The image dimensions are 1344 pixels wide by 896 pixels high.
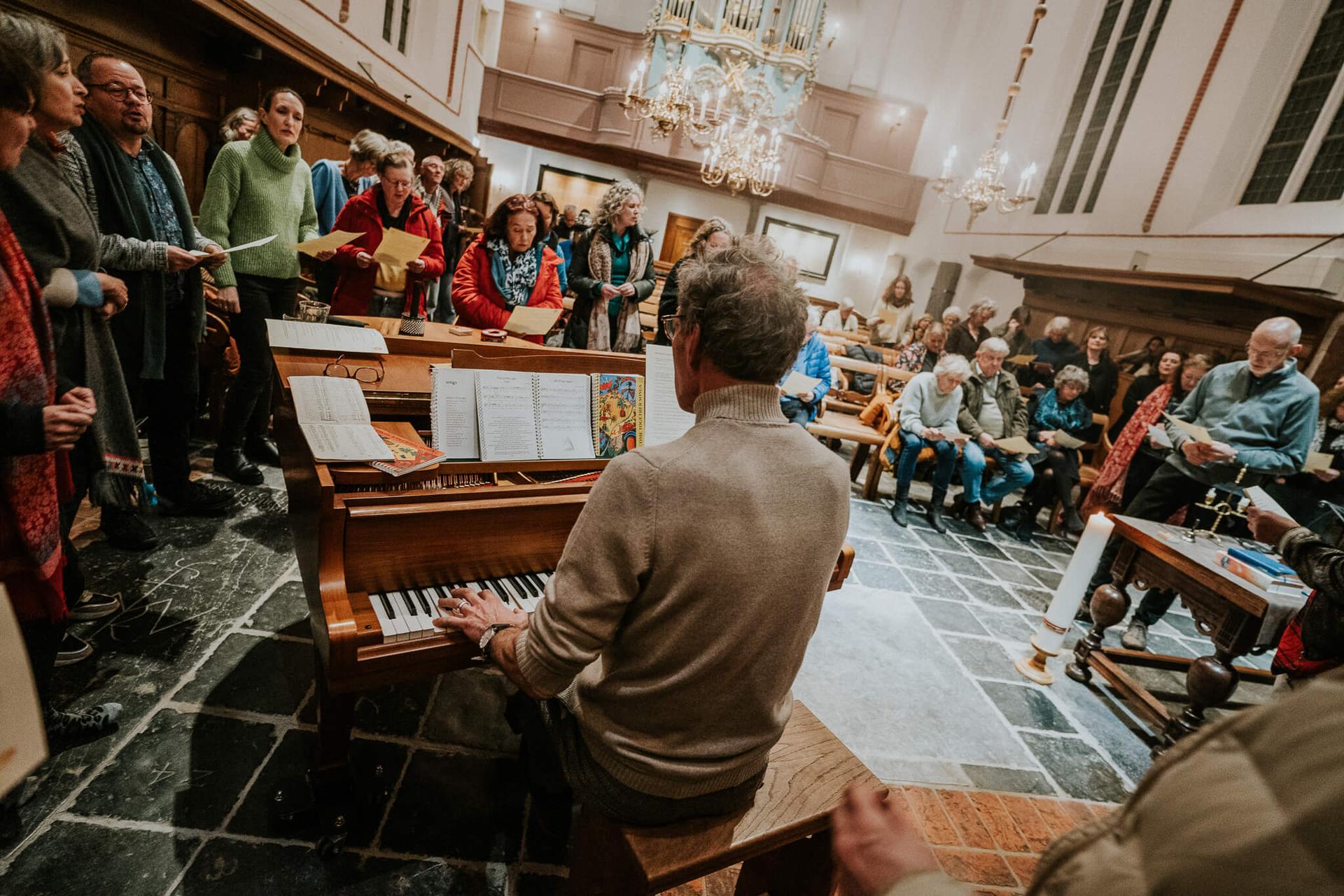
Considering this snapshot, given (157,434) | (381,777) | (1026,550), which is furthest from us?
(1026,550)

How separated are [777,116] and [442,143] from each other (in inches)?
250

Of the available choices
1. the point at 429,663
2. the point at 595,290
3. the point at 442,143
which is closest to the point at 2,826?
the point at 429,663

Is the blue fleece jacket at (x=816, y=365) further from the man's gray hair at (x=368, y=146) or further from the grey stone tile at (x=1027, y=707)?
the man's gray hair at (x=368, y=146)

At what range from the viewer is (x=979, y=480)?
518 centimetres

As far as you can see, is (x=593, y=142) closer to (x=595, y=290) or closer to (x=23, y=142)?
(x=595, y=290)

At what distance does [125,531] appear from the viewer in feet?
8.47

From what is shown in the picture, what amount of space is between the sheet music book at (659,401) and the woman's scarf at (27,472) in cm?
149

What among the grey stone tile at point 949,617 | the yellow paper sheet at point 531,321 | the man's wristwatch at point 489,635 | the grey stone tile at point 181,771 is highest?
the yellow paper sheet at point 531,321

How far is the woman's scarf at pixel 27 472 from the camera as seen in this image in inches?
49.1

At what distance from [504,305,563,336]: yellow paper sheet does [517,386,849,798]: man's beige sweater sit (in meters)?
1.67

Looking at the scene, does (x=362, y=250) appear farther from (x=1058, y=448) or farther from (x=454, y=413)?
(x=1058, y=448)

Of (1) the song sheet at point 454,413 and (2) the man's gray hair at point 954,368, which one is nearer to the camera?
(1) the song sheet at point 454,413

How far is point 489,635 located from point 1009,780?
2.32m

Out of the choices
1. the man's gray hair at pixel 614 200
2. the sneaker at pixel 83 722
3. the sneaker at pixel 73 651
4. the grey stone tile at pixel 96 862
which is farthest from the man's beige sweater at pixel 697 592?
the man's gray hair at pixel 614 200
